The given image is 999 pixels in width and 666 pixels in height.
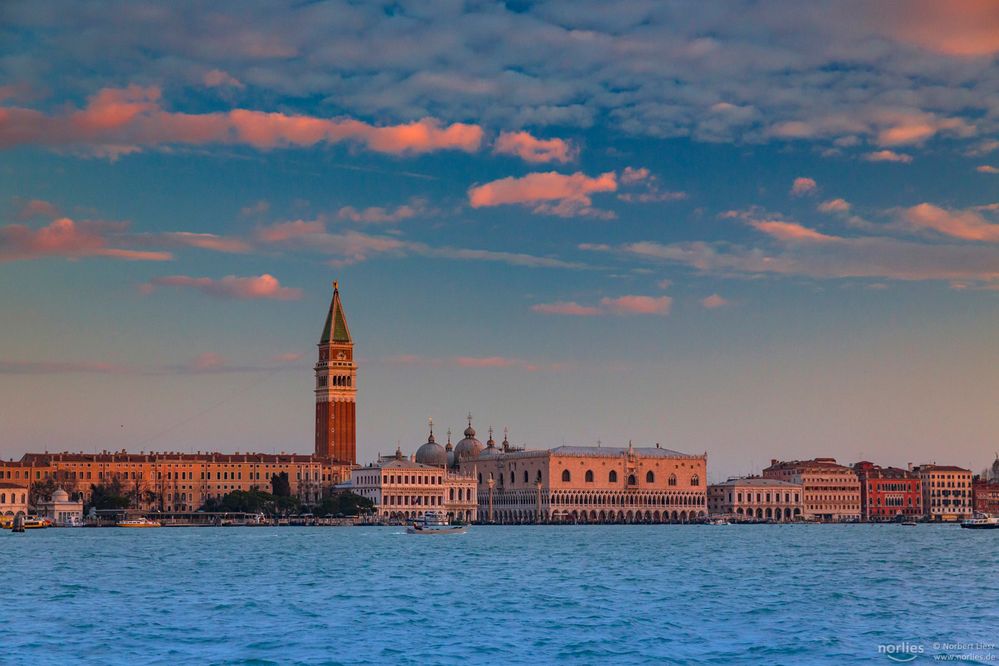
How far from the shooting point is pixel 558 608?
96.1ft

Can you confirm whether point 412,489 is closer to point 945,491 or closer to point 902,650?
point 945,491

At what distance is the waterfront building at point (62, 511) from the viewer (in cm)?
10275

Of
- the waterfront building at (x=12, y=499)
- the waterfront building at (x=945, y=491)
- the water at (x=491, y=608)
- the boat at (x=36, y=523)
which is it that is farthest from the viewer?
the waterfront building at (x=945, y=491)

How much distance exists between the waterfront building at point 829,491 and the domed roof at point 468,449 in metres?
29.6

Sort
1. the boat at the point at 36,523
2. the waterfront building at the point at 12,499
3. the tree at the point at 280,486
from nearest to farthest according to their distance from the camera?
the boat at the point at 36,523 → the waterfront building at the point at 12,499 → the tree at the point at 280,486

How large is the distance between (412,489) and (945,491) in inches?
2096

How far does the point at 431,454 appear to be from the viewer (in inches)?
5074

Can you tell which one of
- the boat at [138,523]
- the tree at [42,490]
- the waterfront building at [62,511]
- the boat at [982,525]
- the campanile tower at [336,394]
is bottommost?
the boat at [982,525]

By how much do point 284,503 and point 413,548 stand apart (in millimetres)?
54194

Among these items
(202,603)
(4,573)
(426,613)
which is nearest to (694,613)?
(426,613)

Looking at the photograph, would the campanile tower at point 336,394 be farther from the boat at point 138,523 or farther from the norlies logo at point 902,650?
the norlies logo at point 902,650

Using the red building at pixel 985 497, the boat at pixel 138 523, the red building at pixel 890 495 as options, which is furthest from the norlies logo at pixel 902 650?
the red building at pixel 985 497

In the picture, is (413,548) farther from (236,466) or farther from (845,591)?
(236,466)

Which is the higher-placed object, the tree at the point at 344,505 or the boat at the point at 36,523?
the tree at the point at 344,505
